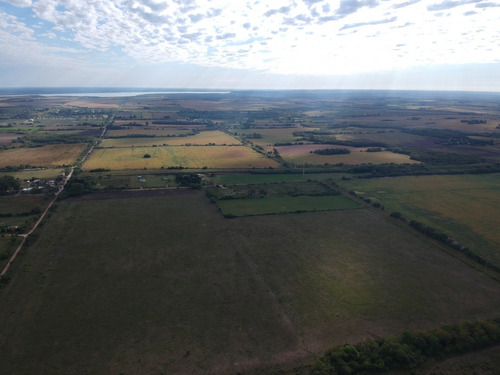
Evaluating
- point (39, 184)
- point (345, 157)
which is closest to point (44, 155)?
point (39, 184)

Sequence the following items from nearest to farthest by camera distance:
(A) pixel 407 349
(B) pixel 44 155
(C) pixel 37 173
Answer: (A) pixel 407 349 → (C) pixel 37 173 → (B) pixel 44 155

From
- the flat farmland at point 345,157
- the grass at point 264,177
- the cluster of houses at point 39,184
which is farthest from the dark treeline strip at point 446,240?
the cluster of houses at point 39,184

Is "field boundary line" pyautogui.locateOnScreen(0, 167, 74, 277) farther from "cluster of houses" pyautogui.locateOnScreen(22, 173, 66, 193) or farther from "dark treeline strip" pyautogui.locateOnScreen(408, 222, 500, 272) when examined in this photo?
"dark treeline strip" pyautogui.locateOnScreen(408, 222, 500, 272)

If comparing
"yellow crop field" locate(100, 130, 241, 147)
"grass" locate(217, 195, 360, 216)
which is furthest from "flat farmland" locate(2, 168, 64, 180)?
"grass" locate(217, 195, 360, 216)

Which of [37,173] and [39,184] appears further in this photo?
[37,173]

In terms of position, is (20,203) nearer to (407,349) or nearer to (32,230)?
(32,230)

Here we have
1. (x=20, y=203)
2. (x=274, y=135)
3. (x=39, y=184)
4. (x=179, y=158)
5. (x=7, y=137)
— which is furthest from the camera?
(x=274, y=135)
